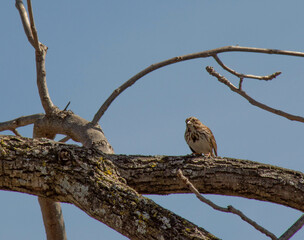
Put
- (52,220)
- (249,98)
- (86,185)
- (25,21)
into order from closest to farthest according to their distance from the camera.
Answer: (249,98), (86,185), (52,220), (25,21)

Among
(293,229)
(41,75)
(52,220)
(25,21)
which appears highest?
(25,21)

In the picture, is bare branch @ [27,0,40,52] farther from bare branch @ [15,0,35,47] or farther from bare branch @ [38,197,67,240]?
bare branch @ [38,197,67,240]

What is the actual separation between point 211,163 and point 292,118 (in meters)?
1.08

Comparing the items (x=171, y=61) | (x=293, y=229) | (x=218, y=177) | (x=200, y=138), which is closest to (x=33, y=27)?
(x=171, y=61)

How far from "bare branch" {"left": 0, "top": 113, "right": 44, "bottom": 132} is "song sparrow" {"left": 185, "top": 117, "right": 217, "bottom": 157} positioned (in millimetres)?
2656

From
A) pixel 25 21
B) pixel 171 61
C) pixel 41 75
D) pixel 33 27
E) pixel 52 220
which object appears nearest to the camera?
pixel 171 61

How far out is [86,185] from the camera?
4.07m

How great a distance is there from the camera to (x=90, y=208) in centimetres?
396

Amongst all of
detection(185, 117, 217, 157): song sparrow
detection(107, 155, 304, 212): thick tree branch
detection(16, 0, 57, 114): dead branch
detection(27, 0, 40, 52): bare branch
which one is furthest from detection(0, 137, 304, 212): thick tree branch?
detection(185, 117, 217, 157): song sparrow

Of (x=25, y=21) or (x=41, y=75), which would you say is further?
(x=25, y=21)

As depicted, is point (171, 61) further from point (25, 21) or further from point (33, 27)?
point (25, 21)

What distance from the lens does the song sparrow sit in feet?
26.6

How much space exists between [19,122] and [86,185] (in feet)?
9.00

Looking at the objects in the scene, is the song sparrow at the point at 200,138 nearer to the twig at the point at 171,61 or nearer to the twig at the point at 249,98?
the twig at the point at 171,61
